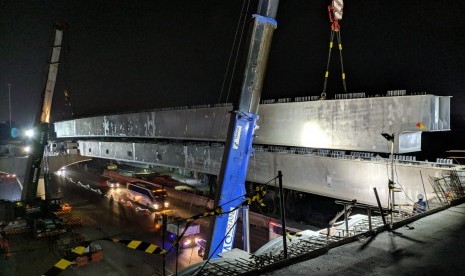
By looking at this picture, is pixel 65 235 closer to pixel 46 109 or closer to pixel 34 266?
pixel 34 266

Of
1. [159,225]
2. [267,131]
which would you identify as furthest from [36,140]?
[267,131]

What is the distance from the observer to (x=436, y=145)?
103ft

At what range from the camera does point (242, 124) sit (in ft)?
27.2

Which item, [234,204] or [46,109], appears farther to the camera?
[46,109]

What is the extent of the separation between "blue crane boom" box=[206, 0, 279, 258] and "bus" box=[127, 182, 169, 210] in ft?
54.8

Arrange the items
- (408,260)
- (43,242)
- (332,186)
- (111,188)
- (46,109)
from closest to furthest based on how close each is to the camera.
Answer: (408,260) < (332,186) < (43,242) < (46,109) < (111,188)

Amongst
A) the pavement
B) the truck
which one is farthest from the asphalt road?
the pavement

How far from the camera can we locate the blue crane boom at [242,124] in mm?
8109

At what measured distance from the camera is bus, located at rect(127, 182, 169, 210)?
24.3 meters

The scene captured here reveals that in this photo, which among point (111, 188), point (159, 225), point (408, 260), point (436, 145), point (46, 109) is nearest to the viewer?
point (408, 260)

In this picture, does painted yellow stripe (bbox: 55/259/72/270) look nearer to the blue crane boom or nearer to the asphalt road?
the blue crane boom

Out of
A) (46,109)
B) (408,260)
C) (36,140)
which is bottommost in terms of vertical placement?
(408,260)

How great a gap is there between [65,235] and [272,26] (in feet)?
61.3

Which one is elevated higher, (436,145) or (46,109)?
(46,109)
